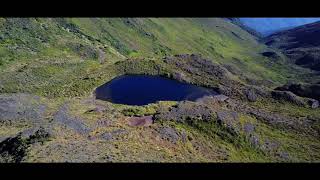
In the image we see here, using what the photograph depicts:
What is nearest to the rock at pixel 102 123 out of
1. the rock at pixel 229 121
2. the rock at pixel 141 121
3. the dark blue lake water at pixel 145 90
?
the rock at pixel 141 121

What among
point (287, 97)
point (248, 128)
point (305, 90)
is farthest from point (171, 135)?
point (305, 90)

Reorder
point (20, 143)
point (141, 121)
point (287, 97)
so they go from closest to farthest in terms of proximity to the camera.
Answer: point (20, 143) → point (141, 121) → point (287, 97)

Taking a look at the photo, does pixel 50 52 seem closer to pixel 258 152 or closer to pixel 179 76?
pixel 179 76

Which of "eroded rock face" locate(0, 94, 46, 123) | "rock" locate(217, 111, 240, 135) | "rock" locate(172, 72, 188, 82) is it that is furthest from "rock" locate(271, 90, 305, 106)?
"eroded rock face" locate(0, 94, 46, 123)

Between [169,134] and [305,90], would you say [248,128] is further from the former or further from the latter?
[305,90]

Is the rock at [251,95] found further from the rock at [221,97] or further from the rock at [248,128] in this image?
the rock at [248,128]

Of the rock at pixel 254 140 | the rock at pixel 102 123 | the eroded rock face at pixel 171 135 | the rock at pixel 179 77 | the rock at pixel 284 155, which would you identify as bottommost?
the rock at pixel 284 155

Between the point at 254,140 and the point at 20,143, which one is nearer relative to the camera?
the point at 20,143

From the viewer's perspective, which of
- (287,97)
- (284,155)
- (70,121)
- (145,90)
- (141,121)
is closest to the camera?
(284,155)
